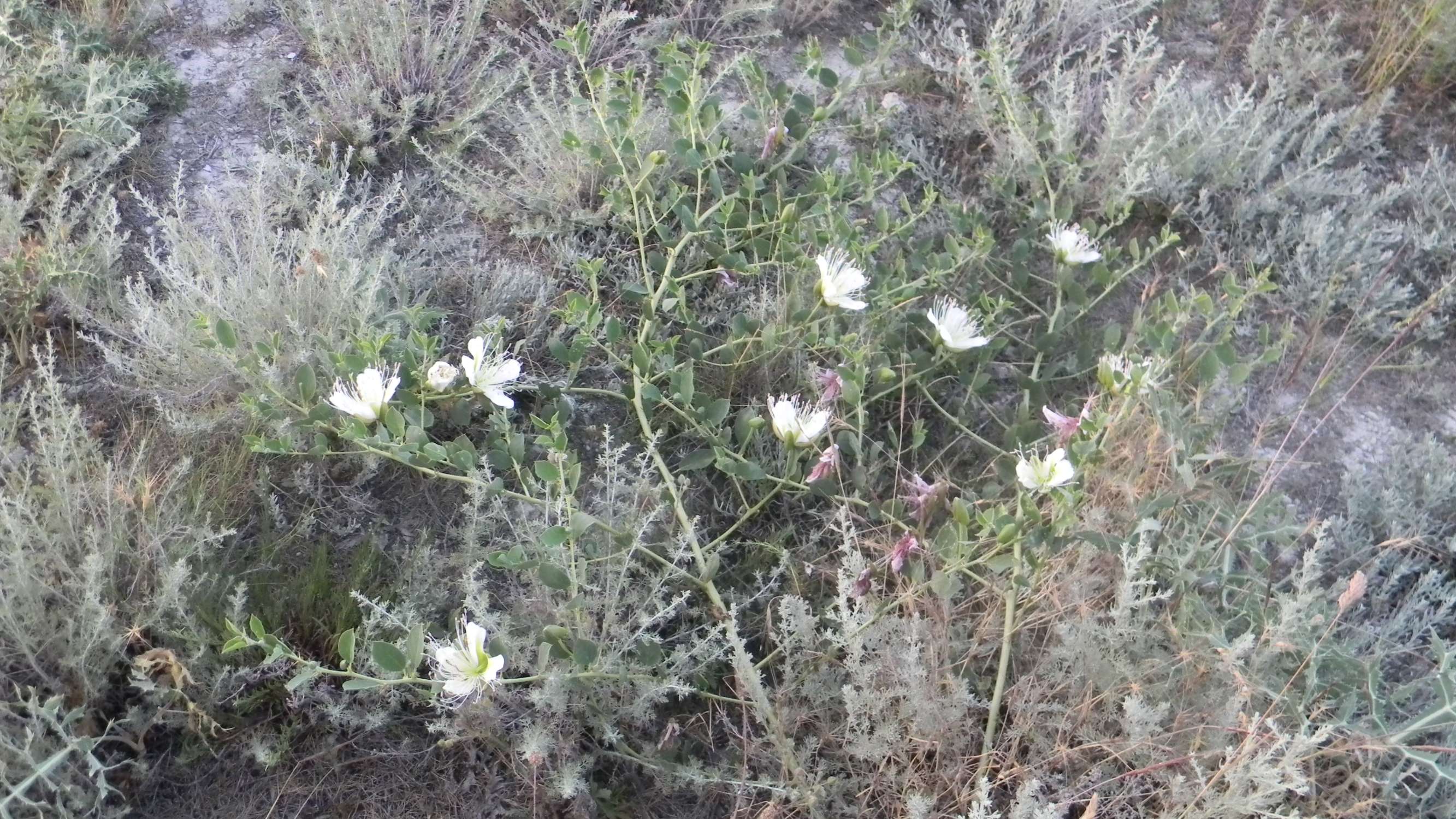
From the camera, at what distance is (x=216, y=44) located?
9.76ft

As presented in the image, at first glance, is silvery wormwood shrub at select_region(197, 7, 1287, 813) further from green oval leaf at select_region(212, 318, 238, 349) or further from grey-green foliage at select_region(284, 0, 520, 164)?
grey-green foliage at select_region(284, 0, 520, 164)

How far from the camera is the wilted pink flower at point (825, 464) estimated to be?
201cm

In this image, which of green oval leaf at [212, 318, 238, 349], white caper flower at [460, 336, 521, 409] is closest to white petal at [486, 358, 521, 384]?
white caper flower at [460, 336, 521, 409]

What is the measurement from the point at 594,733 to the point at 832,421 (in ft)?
2.52

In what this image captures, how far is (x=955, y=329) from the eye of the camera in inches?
89.3

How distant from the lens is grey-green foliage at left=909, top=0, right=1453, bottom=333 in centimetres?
275

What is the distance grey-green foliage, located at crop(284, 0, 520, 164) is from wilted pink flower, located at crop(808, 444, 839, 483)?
1.35 meters

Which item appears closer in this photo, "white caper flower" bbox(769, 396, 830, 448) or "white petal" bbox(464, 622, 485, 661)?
"white petal" bbox(464, 622, 485, 661)

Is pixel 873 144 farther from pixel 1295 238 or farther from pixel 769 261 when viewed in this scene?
pixel 1295 238

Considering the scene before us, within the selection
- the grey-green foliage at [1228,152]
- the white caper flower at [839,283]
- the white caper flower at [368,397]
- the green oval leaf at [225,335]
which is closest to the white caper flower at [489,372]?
the white caper flower at [368,397]

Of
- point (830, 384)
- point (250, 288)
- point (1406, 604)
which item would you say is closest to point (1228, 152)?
point (1406, 604)

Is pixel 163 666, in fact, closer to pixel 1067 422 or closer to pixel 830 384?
pixel 830 384

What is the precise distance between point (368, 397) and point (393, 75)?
4.19 ft

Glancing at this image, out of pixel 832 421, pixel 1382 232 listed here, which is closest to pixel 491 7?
pixel 832 421
